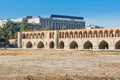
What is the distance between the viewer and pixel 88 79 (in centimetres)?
1756

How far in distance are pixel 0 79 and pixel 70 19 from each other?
176281mm

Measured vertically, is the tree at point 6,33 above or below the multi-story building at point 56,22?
below

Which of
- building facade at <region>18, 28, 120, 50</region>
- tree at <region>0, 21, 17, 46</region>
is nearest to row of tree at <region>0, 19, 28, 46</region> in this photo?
tree at <region>0, 21, 17, 46</region>

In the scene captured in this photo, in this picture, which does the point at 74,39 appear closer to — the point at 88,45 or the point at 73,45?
the point at 73,45

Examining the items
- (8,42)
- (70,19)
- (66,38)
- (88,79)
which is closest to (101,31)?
(66,38)

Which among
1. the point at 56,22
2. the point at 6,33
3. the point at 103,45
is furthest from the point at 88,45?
the point at 56,22

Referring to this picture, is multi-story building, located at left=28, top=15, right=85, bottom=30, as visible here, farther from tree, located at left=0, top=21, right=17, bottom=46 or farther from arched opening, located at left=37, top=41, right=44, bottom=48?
arched opening, located at left=37, top=41, right=44, bottom=48

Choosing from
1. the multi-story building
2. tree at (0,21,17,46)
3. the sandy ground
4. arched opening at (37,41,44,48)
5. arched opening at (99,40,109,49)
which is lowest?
the sandy ground

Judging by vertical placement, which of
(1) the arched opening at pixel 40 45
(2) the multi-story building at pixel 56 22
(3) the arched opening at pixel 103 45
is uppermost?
(2) the multi-story building at pixel 56 22

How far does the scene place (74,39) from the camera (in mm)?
96500

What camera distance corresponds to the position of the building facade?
3494 inches

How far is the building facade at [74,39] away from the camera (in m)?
88.8

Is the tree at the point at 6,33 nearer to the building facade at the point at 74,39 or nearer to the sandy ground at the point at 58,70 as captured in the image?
the building facade at the point at 74,39

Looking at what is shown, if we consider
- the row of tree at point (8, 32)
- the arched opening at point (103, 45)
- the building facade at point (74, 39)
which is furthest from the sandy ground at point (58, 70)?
the row of tree at point (8, 32)
